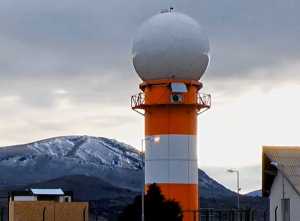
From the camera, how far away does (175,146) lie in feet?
193

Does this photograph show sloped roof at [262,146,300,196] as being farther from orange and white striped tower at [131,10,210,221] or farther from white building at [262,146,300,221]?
orange and white striped tower at [131,10,210,221]

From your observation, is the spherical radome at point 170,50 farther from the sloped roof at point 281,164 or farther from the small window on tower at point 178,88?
the sloped roof at point 281,164

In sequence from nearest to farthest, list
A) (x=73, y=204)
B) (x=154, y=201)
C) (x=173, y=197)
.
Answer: (x=154, y=201) → (x=173, y=197) → (x=73, y=204)

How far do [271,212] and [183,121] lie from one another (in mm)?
8347

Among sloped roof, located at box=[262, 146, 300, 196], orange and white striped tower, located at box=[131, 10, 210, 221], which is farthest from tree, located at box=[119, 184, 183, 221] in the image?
sloped roof, located at box=[262, 146, 300, 196]

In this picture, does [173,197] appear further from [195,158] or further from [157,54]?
[157,54]

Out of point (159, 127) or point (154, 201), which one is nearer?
point (154, 201)

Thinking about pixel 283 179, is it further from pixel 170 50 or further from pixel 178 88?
pixel 170 50

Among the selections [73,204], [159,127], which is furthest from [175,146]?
[73,204]

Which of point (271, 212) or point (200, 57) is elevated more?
point (200, 57)

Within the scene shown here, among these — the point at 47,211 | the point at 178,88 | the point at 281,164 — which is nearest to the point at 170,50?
the point at 178,88

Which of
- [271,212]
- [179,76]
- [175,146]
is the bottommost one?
[271,212]

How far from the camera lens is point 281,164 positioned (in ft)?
184

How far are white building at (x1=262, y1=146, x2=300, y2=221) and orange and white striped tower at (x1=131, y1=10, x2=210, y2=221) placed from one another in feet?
16.0
